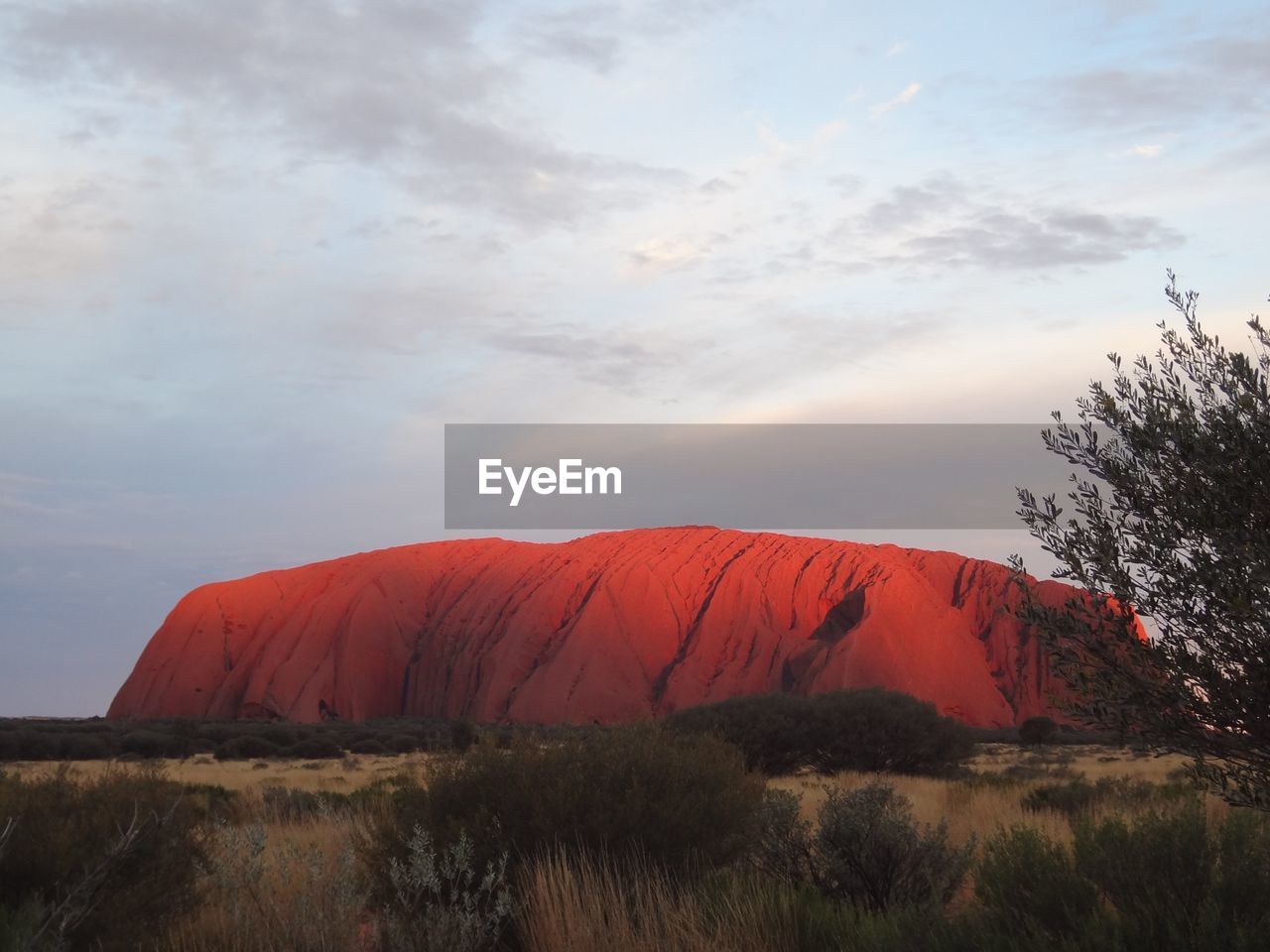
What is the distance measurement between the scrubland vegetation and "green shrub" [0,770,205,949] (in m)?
0.01

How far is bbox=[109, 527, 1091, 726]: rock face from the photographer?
194ft

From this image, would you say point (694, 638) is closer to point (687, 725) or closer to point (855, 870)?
point (687, 725)

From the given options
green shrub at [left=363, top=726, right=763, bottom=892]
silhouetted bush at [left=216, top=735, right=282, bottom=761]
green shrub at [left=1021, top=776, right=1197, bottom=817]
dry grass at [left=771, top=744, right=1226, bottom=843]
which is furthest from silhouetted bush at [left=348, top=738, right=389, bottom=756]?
green shrub at [left=363, top=726, right=763, bottom=892]

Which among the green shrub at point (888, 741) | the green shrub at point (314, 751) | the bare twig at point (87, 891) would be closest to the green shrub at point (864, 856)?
the bare twig at point (87, 891)

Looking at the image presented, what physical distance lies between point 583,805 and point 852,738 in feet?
68.8

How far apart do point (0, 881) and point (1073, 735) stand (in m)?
51.1

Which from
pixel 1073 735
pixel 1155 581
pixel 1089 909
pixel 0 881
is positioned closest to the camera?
pixel 1155 581

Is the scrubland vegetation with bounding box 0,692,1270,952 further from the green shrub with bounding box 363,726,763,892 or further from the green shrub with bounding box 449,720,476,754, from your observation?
the green shrub with bounding box 449,720,476,754

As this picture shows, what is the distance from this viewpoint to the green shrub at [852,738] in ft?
88.6

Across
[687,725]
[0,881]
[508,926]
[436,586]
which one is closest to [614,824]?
[508,926]

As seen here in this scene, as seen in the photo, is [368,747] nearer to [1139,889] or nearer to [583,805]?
[583,805]

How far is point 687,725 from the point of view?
2920 cm

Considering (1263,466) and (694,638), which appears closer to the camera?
(1263,466)

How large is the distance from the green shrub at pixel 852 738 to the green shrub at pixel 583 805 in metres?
18.4
